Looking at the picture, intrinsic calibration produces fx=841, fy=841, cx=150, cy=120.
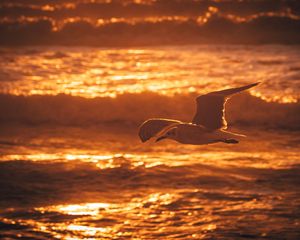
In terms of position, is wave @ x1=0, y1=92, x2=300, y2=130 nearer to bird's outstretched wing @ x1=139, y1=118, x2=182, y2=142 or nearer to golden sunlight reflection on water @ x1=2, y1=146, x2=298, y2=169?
golden sunlight reflection on water @ x1=2, y1=146, x2=298, y2=169

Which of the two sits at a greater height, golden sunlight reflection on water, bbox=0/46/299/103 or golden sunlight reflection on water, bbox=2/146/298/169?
golden sunlight reflection on water, bbox=0/46/299/103

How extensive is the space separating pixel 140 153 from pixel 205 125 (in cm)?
232

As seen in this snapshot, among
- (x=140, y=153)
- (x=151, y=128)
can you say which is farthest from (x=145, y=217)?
(x=140, y=153)

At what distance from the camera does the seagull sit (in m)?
7.17

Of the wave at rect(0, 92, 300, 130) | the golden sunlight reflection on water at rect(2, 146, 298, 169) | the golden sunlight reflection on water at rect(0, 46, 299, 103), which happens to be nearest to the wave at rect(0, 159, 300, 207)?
the golden sunlight reflection on water at rect(2, 146, 298, 169)

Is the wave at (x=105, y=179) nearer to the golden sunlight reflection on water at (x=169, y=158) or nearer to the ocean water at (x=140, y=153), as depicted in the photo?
the ocean water at (x=140, y=153)

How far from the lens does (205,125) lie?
24.6 ft

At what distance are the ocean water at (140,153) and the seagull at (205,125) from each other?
665 millimetres

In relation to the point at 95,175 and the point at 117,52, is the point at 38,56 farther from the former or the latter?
the point at 95,175

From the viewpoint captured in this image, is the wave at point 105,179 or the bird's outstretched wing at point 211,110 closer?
the bird's outstretched wing at point 211,110

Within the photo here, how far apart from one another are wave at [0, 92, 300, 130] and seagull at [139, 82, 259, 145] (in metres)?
4.21

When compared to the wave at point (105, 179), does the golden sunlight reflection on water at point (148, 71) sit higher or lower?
higher

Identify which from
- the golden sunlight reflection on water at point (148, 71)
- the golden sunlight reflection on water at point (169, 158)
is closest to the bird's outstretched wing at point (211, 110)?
the golden sunlight reflection on water at point (169, 158)

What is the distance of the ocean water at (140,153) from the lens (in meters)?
7.28
